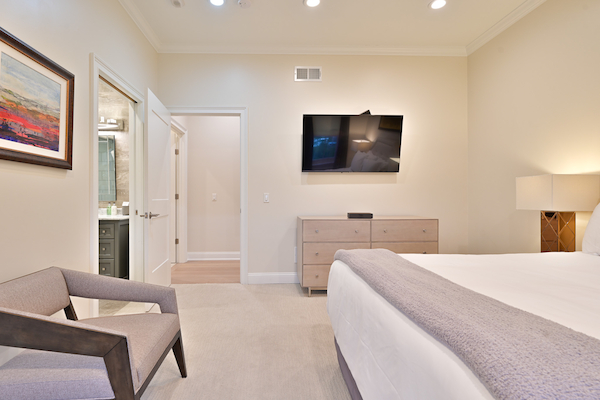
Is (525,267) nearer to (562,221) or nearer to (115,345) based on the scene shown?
(562,221)

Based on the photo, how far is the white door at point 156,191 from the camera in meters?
2.84

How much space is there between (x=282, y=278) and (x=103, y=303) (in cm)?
188

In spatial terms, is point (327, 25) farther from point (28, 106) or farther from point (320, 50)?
point (28, 106)

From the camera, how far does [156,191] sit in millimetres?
3084

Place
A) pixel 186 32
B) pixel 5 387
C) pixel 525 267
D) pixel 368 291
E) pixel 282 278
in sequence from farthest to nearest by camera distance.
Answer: pixel 282 278 < pixel 186 32 < pixel 525 267 < pixel 368 291 < pixel 5 387

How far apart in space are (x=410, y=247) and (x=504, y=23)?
2.44m

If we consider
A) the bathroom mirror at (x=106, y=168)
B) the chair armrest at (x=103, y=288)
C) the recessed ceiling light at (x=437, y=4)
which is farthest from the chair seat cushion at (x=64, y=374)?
the recessed ceiling light at (x=437, y=4)

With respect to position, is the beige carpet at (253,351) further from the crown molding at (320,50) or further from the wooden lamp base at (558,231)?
the crown molding at (320,50)

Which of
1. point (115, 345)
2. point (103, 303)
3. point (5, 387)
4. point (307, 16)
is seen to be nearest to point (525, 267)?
point (115, 345)

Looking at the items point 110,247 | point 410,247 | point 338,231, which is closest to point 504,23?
point 410,247

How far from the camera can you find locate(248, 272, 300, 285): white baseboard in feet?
12.1

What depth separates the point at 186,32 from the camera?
3.32m

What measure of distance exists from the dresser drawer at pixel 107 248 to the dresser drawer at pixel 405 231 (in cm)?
276

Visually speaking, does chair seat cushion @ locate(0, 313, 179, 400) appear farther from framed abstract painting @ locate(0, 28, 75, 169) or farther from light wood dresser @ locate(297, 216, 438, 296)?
light wood dresser @ locate(297, 216, 438, 296)
